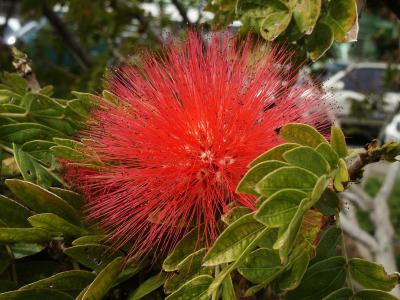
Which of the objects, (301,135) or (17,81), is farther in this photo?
(17,81)

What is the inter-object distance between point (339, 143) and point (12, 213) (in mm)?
875

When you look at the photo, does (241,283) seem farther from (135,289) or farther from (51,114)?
(51,114)

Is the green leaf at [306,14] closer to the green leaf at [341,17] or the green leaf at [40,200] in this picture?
the green leaf at [341,17]

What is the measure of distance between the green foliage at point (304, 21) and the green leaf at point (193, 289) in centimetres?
75

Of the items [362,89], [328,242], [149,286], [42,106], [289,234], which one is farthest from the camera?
[362,89]

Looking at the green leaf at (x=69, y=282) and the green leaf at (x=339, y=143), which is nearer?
the green leaf at (x=339, y=143)

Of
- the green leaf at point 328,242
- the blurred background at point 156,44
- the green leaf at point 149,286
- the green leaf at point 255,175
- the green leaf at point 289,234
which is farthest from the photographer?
the blurred background at point 156,44

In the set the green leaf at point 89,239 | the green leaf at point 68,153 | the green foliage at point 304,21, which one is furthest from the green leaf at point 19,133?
the green foliage at point 304,21

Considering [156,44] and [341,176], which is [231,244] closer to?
[341,176]

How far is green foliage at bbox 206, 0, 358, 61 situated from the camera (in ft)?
5.59

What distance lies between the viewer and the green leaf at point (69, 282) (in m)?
1.42

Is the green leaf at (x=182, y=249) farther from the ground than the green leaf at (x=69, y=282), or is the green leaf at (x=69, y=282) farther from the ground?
the green leaf at (x=69, y=282)

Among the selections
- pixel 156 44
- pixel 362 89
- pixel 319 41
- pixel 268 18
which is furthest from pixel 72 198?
pixel 362 89

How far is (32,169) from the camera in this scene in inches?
64.4
